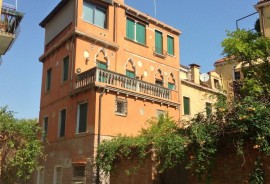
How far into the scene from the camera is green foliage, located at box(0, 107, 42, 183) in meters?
16.2

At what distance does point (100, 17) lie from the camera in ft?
72.8

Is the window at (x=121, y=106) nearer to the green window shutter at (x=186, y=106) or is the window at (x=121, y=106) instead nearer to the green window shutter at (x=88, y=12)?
the green window shutter at (x=88, y=12)

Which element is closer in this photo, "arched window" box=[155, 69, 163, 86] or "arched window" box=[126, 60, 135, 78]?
"arched window" box=[126, 60, 135, 78]

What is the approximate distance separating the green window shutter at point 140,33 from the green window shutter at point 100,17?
2637 mm

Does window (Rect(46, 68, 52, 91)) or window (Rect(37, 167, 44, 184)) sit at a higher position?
window (Rect(46, 68, 52, 91))

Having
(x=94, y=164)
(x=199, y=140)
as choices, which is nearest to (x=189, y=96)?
(x=94, y=164)

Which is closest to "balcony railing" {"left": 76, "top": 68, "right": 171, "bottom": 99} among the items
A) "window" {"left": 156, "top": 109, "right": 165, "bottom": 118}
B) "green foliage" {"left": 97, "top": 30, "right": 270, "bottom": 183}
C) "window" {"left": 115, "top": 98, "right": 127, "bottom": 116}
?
"window" {"left": 115, "top": 98, "right": 127, "bottom": 116}

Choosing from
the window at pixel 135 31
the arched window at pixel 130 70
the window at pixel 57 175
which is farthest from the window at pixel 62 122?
the window at pixel 135 31

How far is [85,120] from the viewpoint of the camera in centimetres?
1867

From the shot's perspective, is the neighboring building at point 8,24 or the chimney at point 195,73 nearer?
the neighboring building at point 8,24

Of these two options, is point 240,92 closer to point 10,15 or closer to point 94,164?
point 94,164

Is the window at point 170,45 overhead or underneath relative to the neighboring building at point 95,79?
overhead

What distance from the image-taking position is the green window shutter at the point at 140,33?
2394 cm

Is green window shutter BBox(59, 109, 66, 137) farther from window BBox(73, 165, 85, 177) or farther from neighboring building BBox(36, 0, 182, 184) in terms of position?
window BBox(73, 165, 85, 177)
